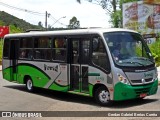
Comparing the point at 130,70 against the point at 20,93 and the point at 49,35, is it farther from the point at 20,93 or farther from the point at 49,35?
the point at 20,93

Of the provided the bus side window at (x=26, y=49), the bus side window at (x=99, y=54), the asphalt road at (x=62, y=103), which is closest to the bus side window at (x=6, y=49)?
the bus side window at (x=26, y=49)

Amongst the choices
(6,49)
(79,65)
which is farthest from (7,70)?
(79,65)

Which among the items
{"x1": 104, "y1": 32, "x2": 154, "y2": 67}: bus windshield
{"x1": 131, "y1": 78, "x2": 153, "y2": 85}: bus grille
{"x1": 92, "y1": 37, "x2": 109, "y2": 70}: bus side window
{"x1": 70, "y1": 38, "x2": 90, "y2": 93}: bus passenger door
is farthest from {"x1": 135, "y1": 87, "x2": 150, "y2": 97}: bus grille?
{"x1": 70, "y1": 38, "x2": 90, "y2": 93}: bus passenger door

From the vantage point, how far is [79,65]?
42.5 ft

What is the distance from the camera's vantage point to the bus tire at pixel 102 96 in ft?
39.3

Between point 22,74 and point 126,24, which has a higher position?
point 126,24

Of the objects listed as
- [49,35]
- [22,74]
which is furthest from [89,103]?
[22,74]

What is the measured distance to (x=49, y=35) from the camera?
48.5 feet

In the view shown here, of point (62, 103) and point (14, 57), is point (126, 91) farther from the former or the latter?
point (14, 57)

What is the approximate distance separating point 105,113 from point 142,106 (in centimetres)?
150

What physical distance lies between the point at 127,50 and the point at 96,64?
1.07m

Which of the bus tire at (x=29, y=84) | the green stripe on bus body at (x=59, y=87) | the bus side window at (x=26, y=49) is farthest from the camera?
the bus tire at (x=29, y=84)

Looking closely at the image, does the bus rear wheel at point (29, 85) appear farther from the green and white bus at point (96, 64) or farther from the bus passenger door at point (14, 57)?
the bus passenger door at point (14, 57)

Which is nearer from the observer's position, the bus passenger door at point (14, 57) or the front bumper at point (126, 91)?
the front bumper at point (126, 91)
